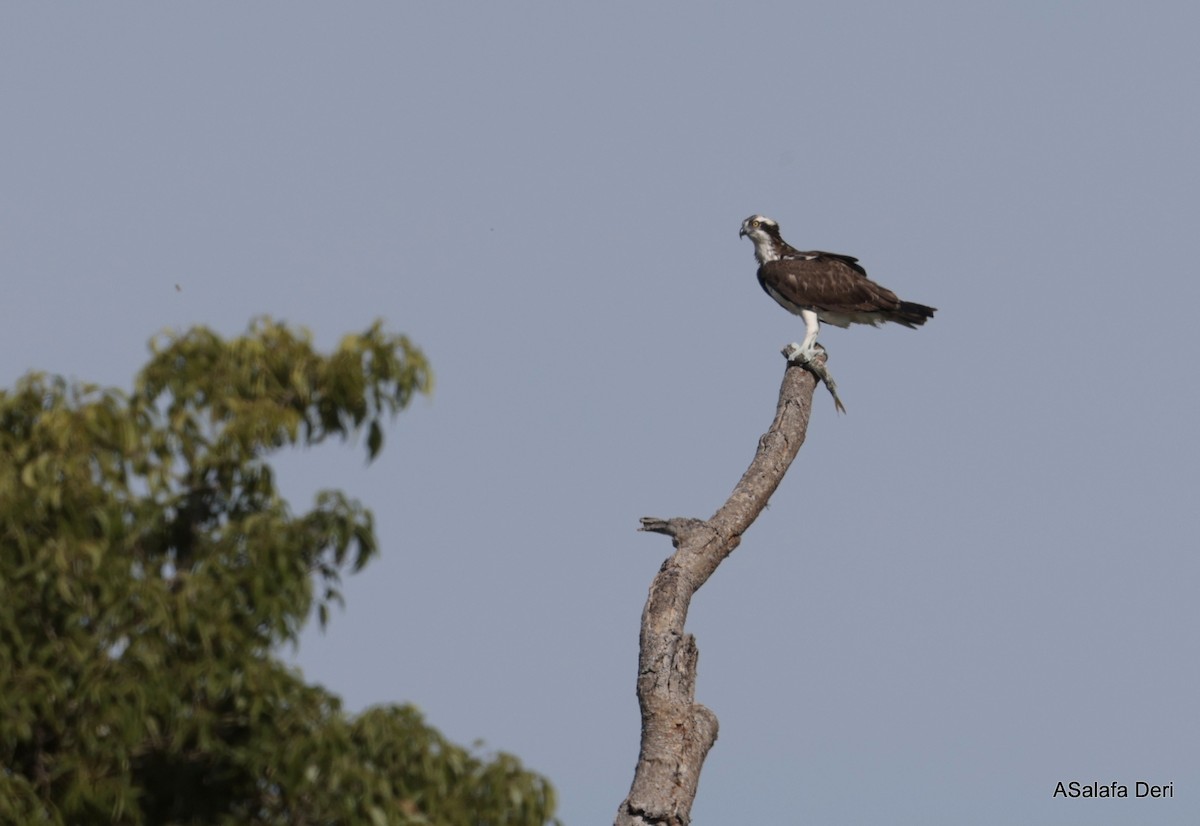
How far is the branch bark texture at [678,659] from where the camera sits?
18141mm

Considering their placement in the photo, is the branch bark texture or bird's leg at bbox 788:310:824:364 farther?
bird's leg at bbox 788:310:824:364

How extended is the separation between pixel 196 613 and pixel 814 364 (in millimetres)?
11092

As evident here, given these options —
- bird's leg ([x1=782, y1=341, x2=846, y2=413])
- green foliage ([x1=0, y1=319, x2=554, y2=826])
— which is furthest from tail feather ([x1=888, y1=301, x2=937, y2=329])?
green foliage ([x1=0, y1=319, x2=554, y2=826])

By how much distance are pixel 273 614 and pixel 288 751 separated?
0.91 m

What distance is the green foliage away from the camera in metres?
11.6

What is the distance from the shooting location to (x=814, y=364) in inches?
837

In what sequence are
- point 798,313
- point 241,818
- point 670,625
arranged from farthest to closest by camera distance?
1. point 798,313
2. point 670,625
3. point 241,818

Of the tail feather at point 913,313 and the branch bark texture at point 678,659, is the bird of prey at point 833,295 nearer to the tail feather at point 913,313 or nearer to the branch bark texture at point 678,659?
the tail feather at point 913,313

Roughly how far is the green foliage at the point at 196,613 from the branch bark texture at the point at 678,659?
19.7 ft

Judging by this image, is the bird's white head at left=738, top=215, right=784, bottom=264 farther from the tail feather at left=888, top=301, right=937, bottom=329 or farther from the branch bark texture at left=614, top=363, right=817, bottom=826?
the branch bark texture at left=614, top=363, right=817, bottom=826

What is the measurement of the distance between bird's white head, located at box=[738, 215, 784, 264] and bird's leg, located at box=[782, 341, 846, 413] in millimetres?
3096

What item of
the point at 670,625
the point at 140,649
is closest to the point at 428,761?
the point at 140,649

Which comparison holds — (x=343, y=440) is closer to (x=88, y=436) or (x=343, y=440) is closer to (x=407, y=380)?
(x=407, y=380)

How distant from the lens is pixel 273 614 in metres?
11.8
